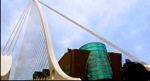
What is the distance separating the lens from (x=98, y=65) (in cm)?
4766

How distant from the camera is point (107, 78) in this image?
4700cm

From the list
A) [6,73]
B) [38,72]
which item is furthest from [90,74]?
[6,73]

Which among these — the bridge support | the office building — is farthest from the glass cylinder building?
the bridge support

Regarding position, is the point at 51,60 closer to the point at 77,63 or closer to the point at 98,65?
Answer: the point at 77,63

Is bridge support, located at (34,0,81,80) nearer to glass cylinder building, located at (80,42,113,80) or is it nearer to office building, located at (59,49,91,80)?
office building, located at (59,49,91,80)

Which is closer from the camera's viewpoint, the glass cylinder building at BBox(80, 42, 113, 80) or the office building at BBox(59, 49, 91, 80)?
the office building at BBox(59, 49, 91, 80)

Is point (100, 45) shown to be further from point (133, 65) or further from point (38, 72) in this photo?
point (38, 72)

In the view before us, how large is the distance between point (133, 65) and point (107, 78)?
445 centimetres

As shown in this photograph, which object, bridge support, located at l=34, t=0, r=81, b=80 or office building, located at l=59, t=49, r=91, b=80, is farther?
office building, located at l=59, t=49, r=91, b=80

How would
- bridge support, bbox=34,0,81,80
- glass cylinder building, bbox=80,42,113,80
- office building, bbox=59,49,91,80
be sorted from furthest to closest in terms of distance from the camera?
glass cylinder building, bbox=80,42,113,80, office building, bbox=59,49,91,80, bridge support, bbox=34,0,81,80

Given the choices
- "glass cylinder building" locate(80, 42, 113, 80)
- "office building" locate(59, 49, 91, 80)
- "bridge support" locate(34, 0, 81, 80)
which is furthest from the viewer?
"glass cylinder building" locate(80, 42, 113, 80)

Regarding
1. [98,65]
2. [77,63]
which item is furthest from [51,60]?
[98,65]

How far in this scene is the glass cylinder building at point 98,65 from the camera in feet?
155

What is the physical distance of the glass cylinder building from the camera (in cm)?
4712
